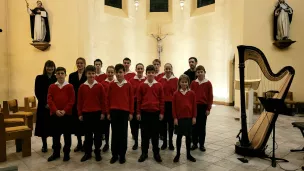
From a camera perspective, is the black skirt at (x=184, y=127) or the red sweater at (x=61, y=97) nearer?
the black skirt at (x=184, y=127)

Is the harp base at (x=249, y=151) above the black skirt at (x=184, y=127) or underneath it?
underneath

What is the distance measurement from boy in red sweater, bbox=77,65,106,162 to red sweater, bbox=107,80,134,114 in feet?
0.57

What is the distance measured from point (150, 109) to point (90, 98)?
982mm

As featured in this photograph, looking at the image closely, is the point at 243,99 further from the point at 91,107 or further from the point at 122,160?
the point at 91,107

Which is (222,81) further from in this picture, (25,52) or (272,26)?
(25,52)

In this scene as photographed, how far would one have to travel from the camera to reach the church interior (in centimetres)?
380

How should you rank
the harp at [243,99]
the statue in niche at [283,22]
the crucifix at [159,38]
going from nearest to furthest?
the harp at [243,99] → the statue in niche at [283,22] → the crucifix at [159,38]

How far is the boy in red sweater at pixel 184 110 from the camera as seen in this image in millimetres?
3756

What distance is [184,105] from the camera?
3752mm

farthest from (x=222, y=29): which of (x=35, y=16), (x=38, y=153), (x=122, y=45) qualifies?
(x=38, y=153)

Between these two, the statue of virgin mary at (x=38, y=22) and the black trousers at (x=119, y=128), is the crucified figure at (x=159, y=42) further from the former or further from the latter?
the black trousers at (x=119, y=128)

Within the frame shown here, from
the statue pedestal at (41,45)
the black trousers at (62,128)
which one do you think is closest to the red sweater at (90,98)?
the black trousers at (62,128)

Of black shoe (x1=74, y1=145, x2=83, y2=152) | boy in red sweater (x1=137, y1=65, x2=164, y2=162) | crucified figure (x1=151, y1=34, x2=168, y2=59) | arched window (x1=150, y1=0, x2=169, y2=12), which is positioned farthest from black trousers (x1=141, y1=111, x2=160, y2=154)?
arched window (x1=150, y1=0, x2=169, y2=12)

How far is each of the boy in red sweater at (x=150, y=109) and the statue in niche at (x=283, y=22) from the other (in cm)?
680
